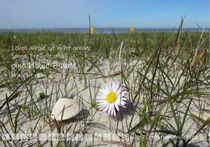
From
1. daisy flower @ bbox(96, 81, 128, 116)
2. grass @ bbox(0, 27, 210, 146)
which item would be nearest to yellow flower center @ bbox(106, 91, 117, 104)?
daisy flower @ bbox(96, 81, 128, 116)

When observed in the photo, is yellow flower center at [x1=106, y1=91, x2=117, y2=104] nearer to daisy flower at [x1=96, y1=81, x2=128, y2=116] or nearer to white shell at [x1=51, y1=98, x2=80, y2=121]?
daisy flower at [x1=96, y1=81, x2=128, y2=116]

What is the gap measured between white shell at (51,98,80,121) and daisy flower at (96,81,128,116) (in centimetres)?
14

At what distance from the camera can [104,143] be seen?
135 cm

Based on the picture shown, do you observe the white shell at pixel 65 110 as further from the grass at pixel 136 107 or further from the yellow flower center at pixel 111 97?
the yellow flower center at pixel 111 97

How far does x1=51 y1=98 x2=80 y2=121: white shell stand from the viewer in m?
1.47

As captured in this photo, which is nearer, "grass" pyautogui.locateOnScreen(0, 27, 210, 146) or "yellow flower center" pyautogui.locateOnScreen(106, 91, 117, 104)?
"grass" pyautogui.locateOnScreen(0, 27, 210, 146)

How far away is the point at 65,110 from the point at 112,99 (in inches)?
10.4

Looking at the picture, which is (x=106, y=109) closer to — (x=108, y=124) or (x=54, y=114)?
(x=108, y=124)

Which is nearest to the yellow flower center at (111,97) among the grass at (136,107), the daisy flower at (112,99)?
the daisy flower at (112,99)

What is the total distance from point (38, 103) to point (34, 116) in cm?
23

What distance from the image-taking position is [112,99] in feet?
4.82

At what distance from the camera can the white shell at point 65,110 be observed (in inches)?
57.9

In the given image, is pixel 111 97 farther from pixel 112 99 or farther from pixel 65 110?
pixel 65 110

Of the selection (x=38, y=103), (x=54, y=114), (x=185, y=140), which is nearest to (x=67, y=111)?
(x=54, y=114)
